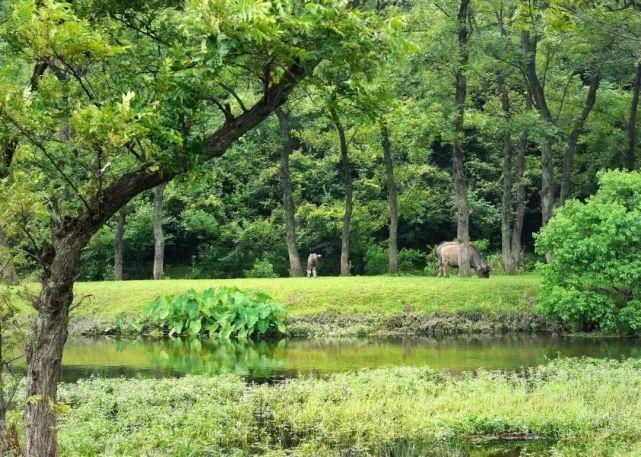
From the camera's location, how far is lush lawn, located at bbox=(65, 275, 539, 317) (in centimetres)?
2644

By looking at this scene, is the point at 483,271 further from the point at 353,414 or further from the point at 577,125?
the point at 353,414

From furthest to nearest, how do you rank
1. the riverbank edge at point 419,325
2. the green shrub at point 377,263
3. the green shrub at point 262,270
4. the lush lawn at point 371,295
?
the green shrub at point 377,263 < the green shrub at point 262,270 < the lush lawn at point 371,295 < the riverbank edge at point 419,325

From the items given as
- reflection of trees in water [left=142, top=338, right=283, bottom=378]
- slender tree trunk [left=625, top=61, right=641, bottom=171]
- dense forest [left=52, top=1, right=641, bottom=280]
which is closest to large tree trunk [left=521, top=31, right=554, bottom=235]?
dense forest [left=52, top=1, right=641, bottom=280]

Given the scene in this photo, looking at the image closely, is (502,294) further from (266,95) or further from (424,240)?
(266,95)

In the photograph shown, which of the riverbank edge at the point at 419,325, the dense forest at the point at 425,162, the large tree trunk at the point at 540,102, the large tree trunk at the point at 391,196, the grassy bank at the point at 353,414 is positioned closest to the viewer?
the grassy bank at the point at 353,414

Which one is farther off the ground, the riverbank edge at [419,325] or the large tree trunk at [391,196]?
the large tree trunk at [391,196]

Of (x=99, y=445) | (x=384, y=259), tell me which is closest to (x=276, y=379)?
(x=99, y=445)

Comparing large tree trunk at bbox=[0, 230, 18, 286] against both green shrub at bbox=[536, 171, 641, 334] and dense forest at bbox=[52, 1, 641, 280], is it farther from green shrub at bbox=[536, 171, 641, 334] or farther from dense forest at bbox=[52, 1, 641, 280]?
green shrub at bbox=[536, 171, 641, 334]

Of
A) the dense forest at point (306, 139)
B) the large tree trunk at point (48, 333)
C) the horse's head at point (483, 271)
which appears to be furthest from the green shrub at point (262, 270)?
the large tree trunk at point (48, 333)

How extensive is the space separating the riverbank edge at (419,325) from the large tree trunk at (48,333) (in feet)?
58.4

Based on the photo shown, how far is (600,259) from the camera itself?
73.4ft

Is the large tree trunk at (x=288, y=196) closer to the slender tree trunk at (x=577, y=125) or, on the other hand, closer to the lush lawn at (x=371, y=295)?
the lush lawn at (x=371, y=295)

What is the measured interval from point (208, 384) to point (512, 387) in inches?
215

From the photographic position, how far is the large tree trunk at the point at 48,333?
285 inches
